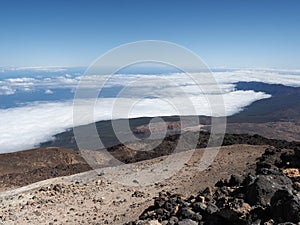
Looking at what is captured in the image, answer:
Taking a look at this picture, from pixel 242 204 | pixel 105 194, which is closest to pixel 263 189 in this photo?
pixel 242 204

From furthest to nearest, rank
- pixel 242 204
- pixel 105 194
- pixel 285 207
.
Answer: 1. pixel 105 194
2. pixel 242 204
3. pixel 285 207

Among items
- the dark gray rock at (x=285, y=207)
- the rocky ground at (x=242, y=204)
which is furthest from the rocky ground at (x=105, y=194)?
the dark gray rock at (x=285, y=207)

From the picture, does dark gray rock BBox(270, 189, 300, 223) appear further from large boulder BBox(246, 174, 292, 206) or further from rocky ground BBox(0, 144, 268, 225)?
rocky ground BBox(0, 144, 268, 225)

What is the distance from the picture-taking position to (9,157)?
29.5m

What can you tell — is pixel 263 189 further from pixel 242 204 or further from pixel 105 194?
pixel 105 194

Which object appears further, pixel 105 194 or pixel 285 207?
pixel 105 194

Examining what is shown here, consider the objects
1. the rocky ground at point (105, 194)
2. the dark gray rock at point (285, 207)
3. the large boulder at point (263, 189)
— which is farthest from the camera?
the rocky ground at point (105, 194)

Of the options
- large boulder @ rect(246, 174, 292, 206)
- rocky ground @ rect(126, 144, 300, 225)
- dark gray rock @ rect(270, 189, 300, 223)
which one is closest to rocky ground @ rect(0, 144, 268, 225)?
rocky ground @ rect(126, 144, 300, 225)

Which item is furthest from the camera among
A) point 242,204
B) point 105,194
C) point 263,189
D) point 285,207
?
point 105,194

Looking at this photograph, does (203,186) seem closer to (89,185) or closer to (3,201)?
(89,185)

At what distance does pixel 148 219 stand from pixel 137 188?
479cm

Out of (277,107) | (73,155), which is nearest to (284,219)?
(73,155)

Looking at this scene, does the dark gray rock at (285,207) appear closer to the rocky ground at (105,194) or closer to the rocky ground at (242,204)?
the rocky ground at (242,204)

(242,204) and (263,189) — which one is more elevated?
(263,189)
